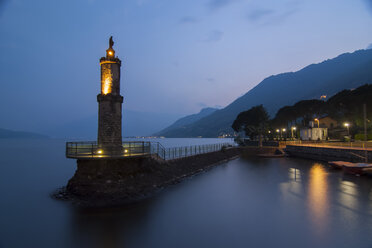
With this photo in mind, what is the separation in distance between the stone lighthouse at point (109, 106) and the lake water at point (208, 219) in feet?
21.5

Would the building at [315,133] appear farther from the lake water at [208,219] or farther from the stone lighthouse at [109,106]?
the stone lighthouse at [109,106]

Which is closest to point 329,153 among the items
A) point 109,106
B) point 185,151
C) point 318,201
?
point 318,201

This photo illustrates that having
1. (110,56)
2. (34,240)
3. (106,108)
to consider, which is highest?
(110,56)

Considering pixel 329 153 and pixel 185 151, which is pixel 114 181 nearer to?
pixel 185 151

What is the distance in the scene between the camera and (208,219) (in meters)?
15.8

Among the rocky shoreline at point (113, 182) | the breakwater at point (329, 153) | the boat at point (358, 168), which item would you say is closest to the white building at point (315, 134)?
the breakwater at point (329, 153)

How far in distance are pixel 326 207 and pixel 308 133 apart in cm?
4921

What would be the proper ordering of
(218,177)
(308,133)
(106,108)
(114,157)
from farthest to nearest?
(308,133) < (218,177) < (106,108) < (114,157)

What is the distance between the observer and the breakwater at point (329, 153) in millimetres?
31441

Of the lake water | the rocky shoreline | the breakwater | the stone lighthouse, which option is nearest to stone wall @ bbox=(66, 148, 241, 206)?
the rocky shoreline

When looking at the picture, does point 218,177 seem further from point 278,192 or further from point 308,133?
point 308,133

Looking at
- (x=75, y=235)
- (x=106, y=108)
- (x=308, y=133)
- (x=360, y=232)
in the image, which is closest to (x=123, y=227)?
(x=75, y=235)

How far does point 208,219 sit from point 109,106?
1403cm

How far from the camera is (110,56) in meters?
23.0
